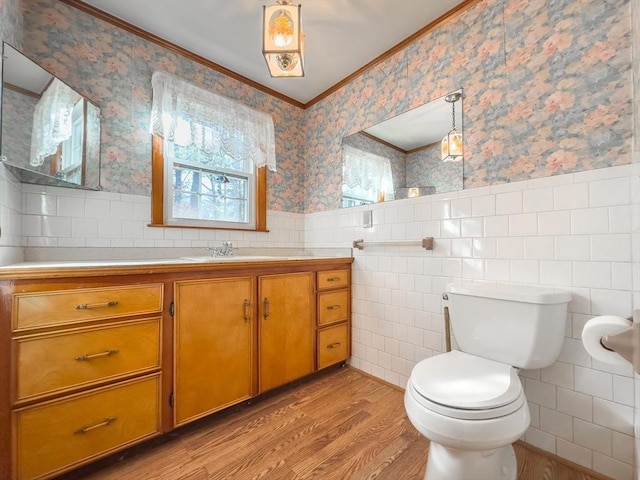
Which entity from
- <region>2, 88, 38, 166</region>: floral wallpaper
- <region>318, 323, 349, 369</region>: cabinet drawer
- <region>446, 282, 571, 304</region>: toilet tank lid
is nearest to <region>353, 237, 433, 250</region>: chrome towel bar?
<region>446, 282, 571, 304</region>: toilet tank lid

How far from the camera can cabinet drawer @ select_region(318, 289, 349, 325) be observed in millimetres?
2047

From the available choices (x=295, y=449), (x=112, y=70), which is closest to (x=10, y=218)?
(x=112, y=70)

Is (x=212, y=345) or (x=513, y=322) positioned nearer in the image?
(x=513, y=322)

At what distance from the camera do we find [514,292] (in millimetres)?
1198

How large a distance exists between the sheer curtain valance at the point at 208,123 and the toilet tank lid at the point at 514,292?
70.0 inches

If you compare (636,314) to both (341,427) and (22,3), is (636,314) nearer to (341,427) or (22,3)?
(341,427)

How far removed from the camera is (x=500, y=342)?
48.7 inches

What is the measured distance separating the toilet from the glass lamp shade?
781mm

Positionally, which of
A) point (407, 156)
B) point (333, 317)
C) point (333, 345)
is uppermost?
point (407, 156)

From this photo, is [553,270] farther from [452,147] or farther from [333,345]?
[333,345]

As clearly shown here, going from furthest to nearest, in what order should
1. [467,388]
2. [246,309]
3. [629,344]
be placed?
[246,309] → [467,388] → [629,344]

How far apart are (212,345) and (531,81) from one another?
2166 mm

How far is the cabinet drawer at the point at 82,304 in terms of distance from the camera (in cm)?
104

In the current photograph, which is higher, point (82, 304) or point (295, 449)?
point (82, 304)
